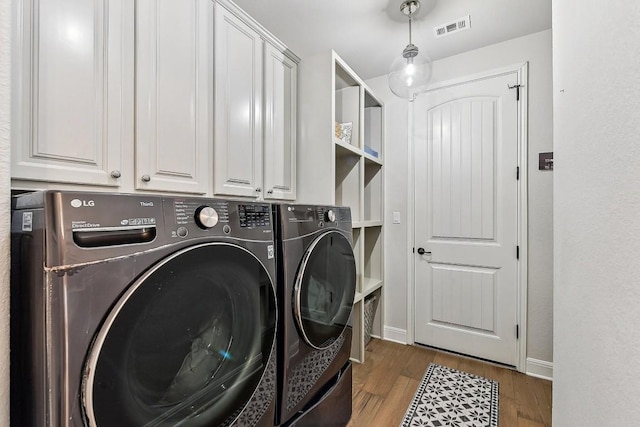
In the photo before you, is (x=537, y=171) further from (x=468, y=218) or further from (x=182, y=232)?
(x=182, y=232)

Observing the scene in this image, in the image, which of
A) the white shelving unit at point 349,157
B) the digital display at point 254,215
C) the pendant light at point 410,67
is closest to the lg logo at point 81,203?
the digital display at point 254,215

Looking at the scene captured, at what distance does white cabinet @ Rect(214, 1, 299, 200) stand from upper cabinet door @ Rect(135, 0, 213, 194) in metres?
0.07

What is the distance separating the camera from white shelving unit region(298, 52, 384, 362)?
191cm

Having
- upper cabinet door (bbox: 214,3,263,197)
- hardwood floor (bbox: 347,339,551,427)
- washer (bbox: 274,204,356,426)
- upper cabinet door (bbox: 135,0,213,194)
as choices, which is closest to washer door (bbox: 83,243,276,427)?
washer (bbox: 274,204,356,426)

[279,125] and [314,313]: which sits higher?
[279,125]

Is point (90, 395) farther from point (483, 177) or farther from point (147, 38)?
point (483, 177)

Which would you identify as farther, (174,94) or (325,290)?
(325,290)

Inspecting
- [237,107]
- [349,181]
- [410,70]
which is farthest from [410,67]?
[237,107]

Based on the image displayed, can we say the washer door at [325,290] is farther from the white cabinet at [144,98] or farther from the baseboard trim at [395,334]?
the baseboard trim at [395,334]

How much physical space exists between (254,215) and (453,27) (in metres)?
1.99

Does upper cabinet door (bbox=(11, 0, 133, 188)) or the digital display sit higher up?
upper cabinet door (bbox=(11, 0, 133, 188))

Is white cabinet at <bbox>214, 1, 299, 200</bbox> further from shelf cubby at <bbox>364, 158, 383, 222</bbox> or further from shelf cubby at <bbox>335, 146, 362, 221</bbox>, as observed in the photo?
shelf cubby at <bbox>364, 158, 383, 222</bbox>

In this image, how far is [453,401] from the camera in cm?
179

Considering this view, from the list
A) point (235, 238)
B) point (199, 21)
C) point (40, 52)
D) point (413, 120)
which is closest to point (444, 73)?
point (413, 120)
